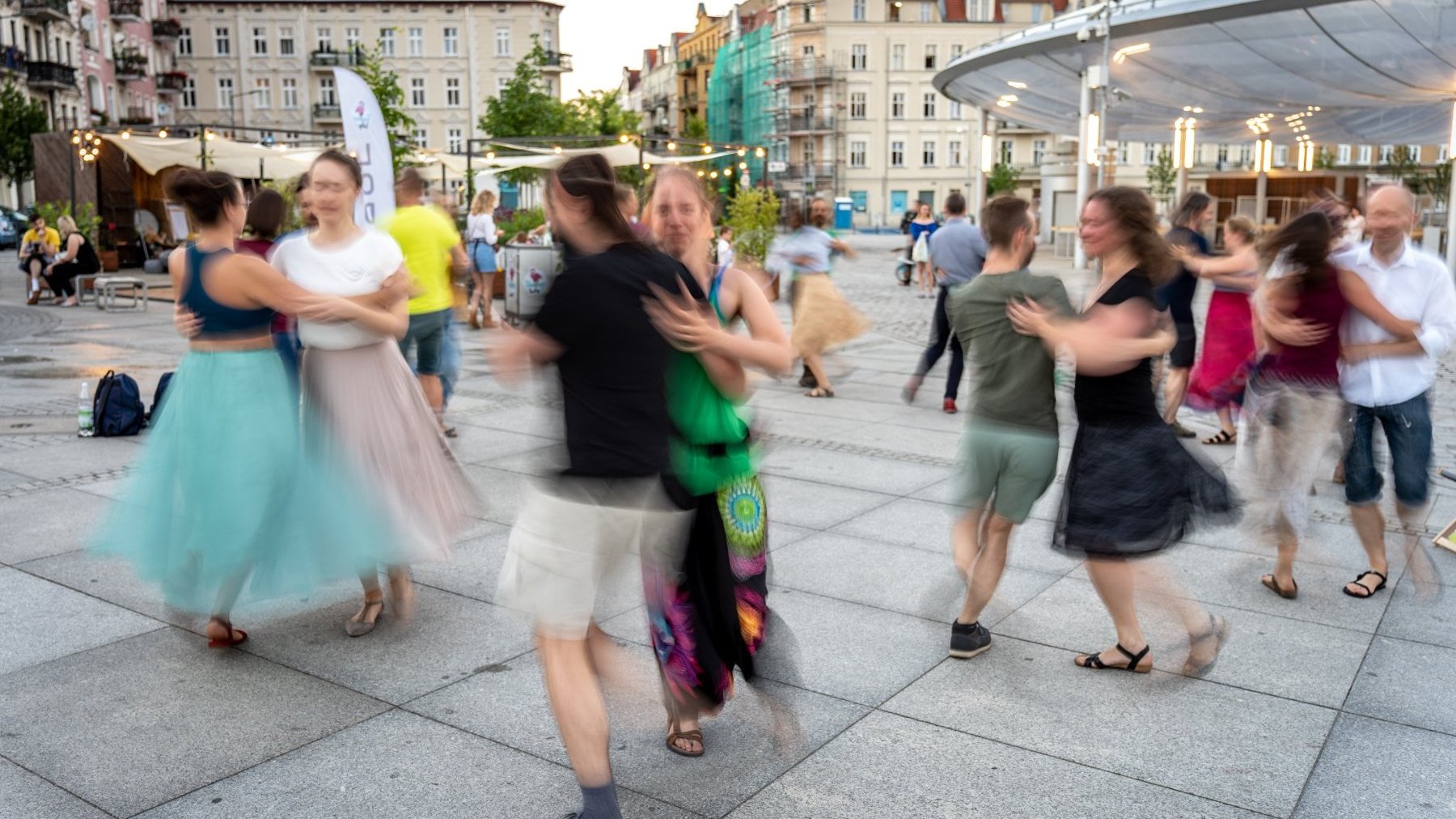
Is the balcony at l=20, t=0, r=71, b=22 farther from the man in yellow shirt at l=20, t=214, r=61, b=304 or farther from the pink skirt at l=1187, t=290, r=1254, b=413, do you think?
the pink skirt at l=1187, t=290, r=1254, b=413

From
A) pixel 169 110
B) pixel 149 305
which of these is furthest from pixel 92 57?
pixel 149 305

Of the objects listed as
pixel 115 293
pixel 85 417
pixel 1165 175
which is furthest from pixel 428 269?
pixel 1165 175

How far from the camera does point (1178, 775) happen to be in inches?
146

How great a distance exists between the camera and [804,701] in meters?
4.25

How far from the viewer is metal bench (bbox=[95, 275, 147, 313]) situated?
19.7m

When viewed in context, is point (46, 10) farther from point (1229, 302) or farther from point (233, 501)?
point (233, 501)

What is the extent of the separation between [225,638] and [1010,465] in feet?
9.87

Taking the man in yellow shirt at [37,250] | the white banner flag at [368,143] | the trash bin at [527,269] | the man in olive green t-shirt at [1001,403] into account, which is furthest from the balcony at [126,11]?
the man in olive green t-shirt at [1001,403]

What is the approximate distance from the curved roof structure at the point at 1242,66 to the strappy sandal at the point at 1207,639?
61.6 feet

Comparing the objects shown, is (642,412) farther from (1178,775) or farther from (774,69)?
(774,69)

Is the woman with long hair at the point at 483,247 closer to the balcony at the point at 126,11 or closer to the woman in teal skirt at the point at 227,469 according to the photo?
the woman in teal skirt at the point at 227,469

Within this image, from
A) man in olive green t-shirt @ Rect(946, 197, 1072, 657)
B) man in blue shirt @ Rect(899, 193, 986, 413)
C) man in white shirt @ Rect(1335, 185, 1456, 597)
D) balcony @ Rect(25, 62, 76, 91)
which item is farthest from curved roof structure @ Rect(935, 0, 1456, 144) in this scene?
balcony @ Rect(25, 62, 76, 91)

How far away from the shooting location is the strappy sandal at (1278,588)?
545 centimetres

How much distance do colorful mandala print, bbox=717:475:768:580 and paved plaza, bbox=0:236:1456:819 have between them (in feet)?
0.52
